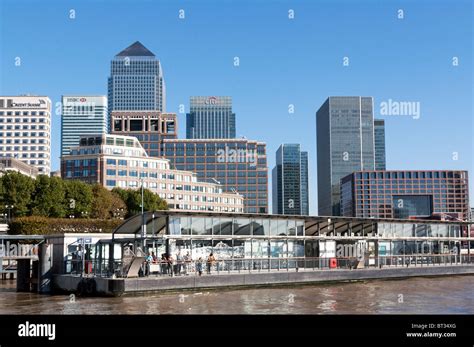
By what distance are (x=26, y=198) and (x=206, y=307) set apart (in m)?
76.4

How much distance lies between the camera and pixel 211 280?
46.7 metres

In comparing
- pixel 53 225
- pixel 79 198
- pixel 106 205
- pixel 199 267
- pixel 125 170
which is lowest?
pixel 199 267

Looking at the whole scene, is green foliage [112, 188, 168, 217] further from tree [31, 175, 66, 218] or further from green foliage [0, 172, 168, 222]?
tree [31, 175, 66, 218]

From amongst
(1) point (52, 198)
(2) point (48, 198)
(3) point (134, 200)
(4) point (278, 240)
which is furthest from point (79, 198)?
(4) point (278, 240)

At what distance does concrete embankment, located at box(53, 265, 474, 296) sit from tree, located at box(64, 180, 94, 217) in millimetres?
61388

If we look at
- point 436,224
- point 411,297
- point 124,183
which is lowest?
point 411,297

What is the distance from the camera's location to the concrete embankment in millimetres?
42562

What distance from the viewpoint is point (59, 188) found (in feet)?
351

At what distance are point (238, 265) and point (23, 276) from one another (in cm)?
1774

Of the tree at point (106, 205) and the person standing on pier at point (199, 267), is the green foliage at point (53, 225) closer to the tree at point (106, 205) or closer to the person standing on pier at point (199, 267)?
the tree at point (106, 205)

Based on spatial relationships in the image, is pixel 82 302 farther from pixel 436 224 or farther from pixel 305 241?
pixel 436 224

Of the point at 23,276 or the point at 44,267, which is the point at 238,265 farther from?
the point at 23,276

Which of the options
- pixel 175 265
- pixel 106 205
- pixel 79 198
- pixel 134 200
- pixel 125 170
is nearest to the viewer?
pixel 175 265
